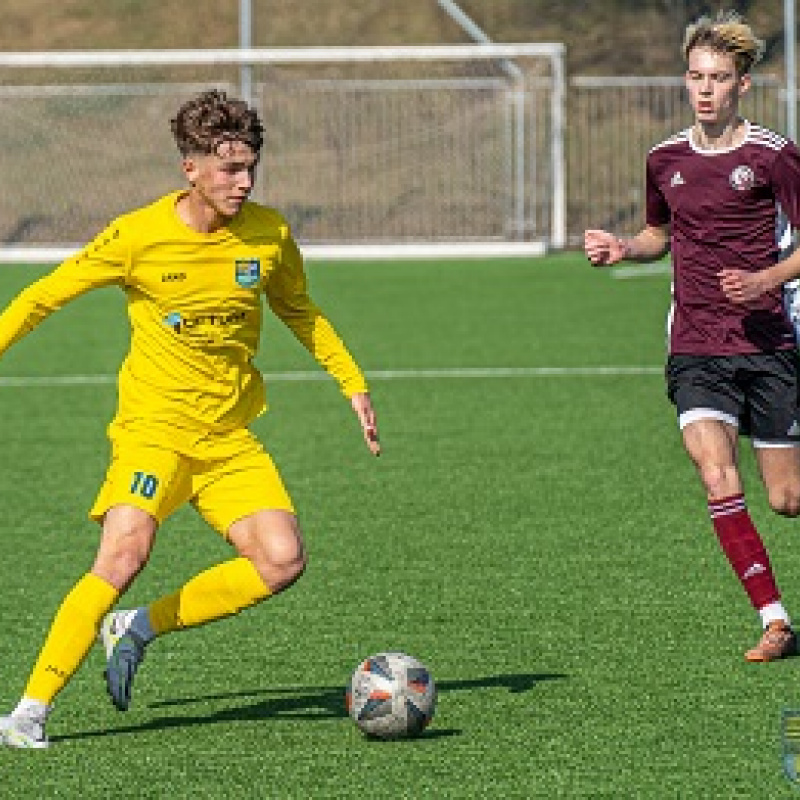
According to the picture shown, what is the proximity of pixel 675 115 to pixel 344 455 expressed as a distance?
20.7 metres

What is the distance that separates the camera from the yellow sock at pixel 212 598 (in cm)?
731

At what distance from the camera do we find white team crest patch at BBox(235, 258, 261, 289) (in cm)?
731

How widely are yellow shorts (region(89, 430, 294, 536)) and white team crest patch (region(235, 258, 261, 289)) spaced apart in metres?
0.46

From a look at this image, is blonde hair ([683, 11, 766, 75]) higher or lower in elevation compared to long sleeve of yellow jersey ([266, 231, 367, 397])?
higher

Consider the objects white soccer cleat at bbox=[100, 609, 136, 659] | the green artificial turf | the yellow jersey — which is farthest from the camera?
white soccer cleat at bbox=[100, 609, 136, 659]

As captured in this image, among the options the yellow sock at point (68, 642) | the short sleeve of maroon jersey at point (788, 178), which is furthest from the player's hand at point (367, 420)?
the short sleeve of maroon jersey at point (788, 178)

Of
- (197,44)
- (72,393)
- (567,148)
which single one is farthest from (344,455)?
(197,44)

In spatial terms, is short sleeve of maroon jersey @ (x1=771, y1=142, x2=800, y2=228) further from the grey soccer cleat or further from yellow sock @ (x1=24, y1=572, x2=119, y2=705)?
yellow sock @ (x1=24, y1=572, x2=119, y2=705)

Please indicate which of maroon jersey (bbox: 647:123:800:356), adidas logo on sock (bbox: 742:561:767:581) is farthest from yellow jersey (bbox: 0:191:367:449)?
adidas logo on sock (bbox: 742:561:767:581)

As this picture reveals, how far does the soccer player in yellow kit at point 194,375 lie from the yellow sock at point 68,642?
9 cm

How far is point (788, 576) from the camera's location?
9.59 metres

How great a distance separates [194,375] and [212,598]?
68 centimetres

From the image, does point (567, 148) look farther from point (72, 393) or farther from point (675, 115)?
point (72, 393)

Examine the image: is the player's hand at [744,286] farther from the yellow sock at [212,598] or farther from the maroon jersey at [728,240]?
the yellow sock at [212,598]
